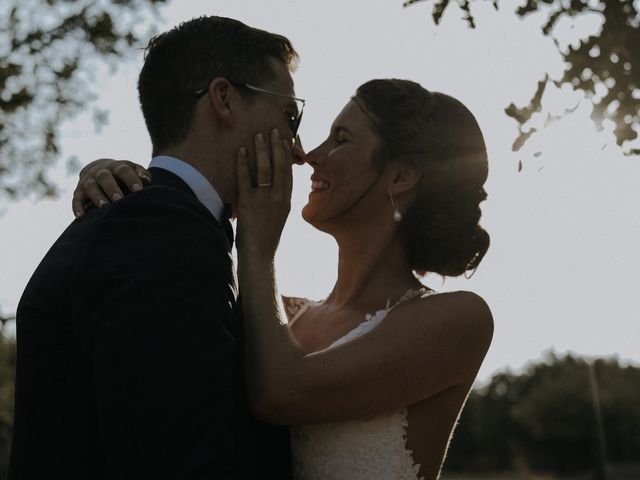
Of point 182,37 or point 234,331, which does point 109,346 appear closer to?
point 234,331

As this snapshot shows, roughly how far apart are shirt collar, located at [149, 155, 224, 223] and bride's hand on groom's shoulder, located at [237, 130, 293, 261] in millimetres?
213

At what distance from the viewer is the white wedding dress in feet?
14.9

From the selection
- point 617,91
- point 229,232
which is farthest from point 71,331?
point 617,91

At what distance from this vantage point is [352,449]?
4.55 m

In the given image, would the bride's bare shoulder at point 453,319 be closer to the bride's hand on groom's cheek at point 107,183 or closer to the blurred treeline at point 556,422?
the bride's hand on groom's cheek at point 107,183

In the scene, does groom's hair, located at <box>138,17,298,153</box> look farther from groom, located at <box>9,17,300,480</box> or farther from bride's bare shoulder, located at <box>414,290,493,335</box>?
bride's bare shoulder, located at <box>414,290,493,335</box>

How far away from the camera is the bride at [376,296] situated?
13.2ft

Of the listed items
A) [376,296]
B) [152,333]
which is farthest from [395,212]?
[152,333]

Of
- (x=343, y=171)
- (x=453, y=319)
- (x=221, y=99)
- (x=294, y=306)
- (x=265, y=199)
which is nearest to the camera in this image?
(x=221, y=99)

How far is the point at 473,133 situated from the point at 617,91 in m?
1.06

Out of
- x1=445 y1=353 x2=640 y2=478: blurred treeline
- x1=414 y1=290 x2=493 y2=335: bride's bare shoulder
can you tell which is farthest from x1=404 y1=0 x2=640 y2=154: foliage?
x1=445 y1=353 x2=640 y2=478: blurred treeline

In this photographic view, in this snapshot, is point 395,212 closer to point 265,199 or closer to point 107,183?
point 265,199

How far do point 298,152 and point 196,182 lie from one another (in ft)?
2.73

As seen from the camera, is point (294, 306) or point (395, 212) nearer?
point (395, 212)
